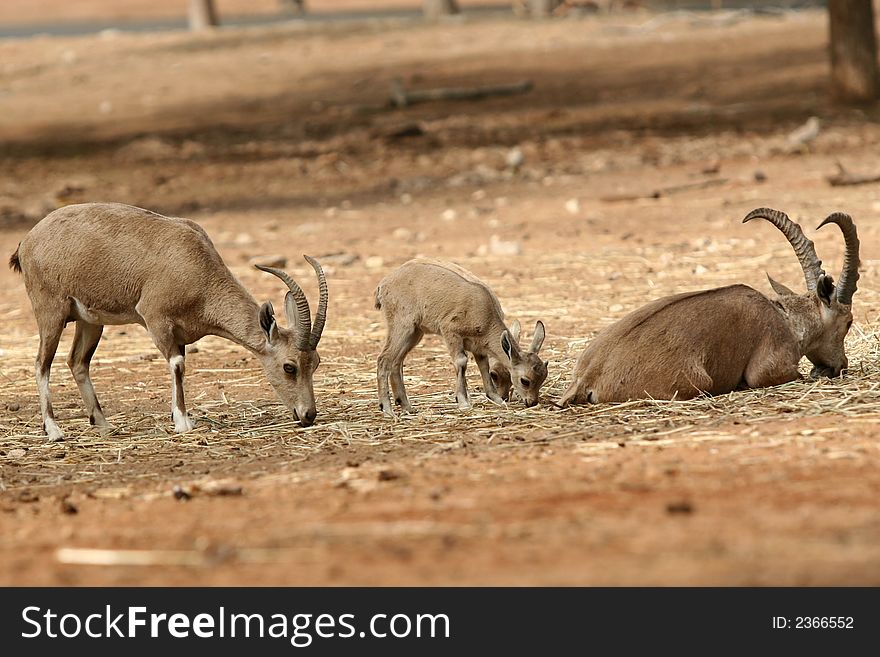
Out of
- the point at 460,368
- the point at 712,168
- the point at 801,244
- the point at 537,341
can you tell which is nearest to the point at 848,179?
the point at 712,168

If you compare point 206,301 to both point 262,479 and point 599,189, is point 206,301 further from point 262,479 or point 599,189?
point 599,189

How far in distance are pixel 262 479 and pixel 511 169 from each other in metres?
13.9

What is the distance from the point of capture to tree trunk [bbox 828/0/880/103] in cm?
2108

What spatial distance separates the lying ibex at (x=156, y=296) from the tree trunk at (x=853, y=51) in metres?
14.6

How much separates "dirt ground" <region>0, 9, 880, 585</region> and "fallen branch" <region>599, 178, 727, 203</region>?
51mm

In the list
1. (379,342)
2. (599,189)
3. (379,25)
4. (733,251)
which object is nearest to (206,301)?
(379,342)

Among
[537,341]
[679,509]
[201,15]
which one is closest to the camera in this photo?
[679,509]

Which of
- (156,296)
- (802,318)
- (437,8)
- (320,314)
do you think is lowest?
(802,318)

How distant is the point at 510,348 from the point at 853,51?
14.7m

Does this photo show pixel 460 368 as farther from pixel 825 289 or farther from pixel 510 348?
pixel 825 289

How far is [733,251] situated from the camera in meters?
13.9

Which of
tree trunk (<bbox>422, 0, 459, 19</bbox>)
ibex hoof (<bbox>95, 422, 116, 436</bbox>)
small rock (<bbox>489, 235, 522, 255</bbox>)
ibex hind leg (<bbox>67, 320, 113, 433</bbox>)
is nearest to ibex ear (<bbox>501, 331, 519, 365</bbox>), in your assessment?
ibex hoof (<bbox>95, 422, 116, 436</bbox>)

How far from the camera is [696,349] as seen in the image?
8.34m

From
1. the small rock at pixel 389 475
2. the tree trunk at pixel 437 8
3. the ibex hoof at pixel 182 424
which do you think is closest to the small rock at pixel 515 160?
the ibex hoof at pixel 182 424
